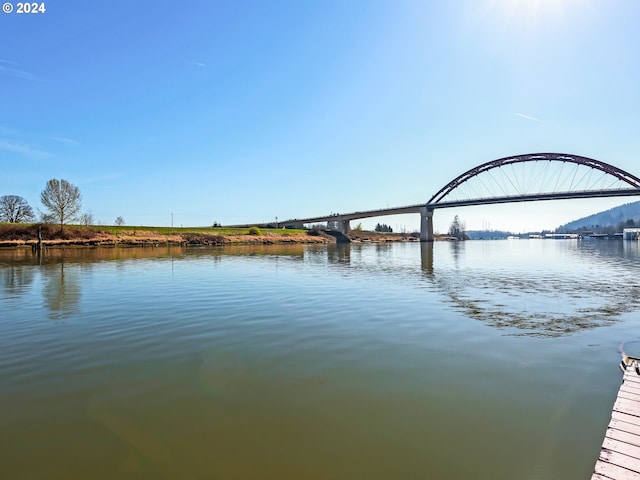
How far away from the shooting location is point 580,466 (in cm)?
452

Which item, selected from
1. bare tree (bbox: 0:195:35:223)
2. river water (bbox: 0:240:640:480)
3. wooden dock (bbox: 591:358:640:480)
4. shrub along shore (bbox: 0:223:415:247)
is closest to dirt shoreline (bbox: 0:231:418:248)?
shrub along shore (bbox: 0:223:415:247)

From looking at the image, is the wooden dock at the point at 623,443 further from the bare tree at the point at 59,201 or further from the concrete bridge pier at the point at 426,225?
the concrete bridge pier at the point at 426,225

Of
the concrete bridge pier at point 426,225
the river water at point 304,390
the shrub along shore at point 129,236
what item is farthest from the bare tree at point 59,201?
the concrete bridge pier at point 426,225

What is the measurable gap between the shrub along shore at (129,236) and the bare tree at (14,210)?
2718cm

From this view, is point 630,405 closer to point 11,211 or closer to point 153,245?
point 153,245

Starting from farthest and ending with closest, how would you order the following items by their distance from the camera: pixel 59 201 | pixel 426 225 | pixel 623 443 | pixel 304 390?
pixel 426 225, pixel 59 201, pixel 304 390, pixel 623 443

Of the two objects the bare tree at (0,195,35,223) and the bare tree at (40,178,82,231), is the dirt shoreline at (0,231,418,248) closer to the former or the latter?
the bare tree at (40,178,82,231)

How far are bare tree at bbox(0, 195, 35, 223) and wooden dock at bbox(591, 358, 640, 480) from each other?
11849 centimetres

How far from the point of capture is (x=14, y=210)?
93.9 meters

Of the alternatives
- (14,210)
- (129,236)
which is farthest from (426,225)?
(14,210)

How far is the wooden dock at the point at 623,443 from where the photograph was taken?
4.03 meters

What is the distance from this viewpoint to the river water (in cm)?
457

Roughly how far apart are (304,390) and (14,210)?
11941cm

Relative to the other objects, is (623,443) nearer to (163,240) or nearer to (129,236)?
(163,240)
